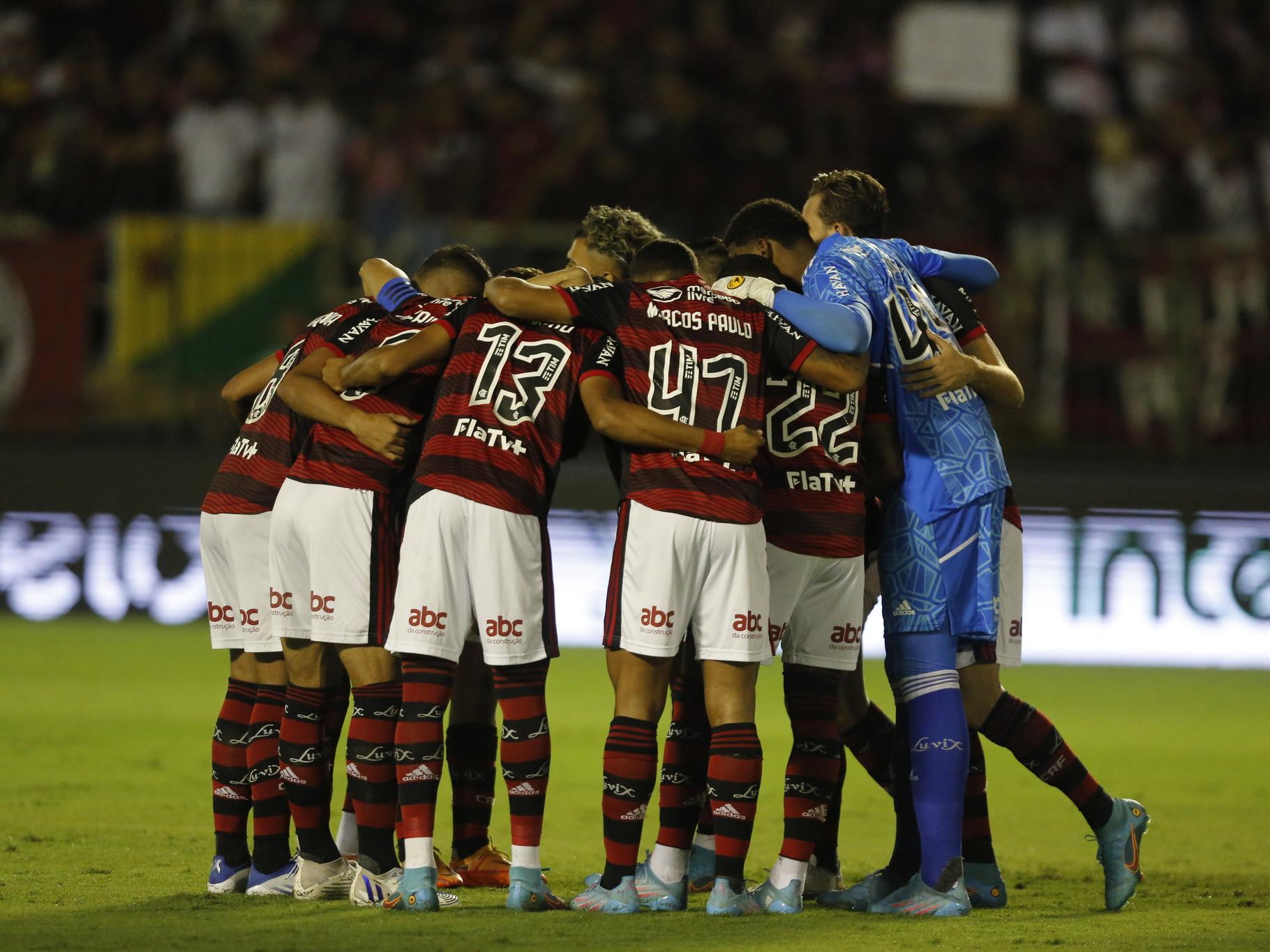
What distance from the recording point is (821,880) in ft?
19.9

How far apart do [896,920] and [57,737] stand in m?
5.03

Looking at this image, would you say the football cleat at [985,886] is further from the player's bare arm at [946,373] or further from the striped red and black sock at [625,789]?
the player's bare arm at [946,373]

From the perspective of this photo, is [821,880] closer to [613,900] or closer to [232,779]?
[613,900]

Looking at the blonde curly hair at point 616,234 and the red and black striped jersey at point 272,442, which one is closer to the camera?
the red and black striped jersey at point 272,442

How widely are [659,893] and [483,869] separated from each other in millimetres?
777

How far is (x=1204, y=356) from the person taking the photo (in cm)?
1313

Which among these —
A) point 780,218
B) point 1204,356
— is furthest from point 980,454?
point 1204,356

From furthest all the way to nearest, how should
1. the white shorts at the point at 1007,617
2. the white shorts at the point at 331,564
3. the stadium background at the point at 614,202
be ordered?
the stadium background at the point at 614,202
the white shorts at the point at 1007,617
the white shorts at the point at 331,564

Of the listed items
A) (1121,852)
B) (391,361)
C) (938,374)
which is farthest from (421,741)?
(1121,852)

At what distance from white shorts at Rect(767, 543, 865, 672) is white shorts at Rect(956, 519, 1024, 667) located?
434mm

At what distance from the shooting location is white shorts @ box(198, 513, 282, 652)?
600cm

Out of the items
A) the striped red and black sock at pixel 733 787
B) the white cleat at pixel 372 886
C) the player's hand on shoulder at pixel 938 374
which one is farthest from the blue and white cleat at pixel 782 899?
the player's hand on shoulder at pixel 938 374

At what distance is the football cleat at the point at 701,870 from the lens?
236 inches

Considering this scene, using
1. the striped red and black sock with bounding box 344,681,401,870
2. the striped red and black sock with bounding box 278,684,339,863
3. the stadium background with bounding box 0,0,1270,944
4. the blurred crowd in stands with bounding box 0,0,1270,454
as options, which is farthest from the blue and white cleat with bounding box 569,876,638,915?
the blurred crowd in stands with bounding box 0,0,1270,454
